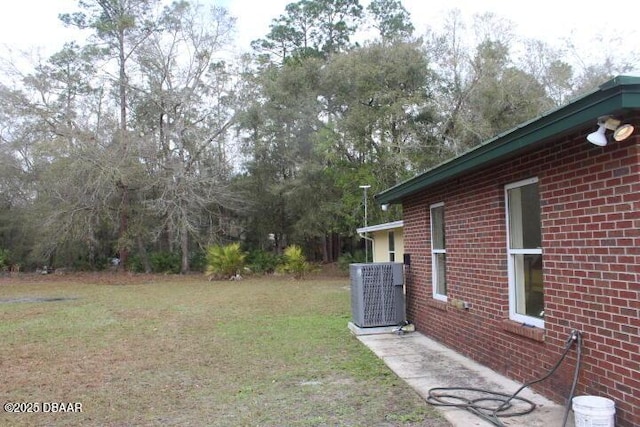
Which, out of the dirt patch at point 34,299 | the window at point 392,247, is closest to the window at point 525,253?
the window at point 392,247

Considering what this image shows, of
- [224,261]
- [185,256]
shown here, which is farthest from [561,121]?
[185,256]

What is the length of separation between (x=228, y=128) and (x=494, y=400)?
22.7 meters

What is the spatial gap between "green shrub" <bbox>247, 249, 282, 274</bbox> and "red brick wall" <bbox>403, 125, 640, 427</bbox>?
1883 cm

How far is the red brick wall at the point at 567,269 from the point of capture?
10.9 ft

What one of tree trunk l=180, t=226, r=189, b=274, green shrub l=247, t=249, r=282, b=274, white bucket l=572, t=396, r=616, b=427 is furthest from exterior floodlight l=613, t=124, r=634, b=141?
tree trunk l=180, t=226, r=189, b=274

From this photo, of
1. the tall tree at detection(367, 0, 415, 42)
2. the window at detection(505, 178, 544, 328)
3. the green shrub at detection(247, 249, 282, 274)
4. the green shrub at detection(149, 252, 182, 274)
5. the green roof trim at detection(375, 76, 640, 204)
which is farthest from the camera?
the tall tree at detection(367, 0, 415, 42)

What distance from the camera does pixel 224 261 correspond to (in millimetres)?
21859

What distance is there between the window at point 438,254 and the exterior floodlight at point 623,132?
3786mm

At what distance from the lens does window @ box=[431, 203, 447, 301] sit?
6.98 metres

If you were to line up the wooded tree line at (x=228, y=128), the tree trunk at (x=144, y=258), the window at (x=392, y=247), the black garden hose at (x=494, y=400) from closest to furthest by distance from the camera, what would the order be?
the black garden hose at (x=494, y=400)
the window at (x=392, y=247)
the wooded tree line at (x=228, y=128)
the tree trunk at (x=144, y=258)

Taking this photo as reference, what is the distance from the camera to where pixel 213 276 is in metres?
22.4

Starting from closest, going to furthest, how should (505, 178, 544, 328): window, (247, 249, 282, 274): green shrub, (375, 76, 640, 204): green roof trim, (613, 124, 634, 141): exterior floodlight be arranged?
(375, 76, 640, 204): green roof trim
(613, 124, 634, 141): exterior floodlight
(505, 178, 544, 328): window
(247, 249, 282, 274): green shrub

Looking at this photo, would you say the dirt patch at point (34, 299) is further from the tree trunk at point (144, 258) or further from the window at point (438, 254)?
the window at point (438, 254)

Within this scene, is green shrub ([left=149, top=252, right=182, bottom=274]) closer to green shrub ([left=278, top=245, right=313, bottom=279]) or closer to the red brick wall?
green shrub ([left=278, top=245, right=313, bottom=279])
